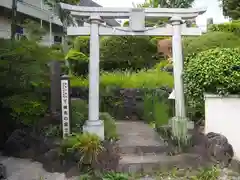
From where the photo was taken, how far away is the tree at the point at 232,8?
66.8ft

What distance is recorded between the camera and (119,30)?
7.06 m

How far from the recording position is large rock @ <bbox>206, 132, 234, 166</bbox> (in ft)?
20.5

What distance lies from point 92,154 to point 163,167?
4.72ft

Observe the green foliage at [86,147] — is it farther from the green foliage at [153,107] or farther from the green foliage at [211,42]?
the green foliage at [211,42]

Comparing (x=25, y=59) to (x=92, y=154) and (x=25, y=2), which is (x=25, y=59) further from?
(x=25, y=2)

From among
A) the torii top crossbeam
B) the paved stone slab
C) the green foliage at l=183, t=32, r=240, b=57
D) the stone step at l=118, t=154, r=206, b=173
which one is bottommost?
the stone step at l=118, t=154, r=206, b=173

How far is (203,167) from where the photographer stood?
610 cm

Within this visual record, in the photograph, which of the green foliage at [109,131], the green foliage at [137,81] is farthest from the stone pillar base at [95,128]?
the green foliage at [137,81]

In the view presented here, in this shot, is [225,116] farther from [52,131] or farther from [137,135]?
[52,131]

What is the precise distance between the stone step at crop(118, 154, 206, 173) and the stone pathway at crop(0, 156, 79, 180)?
1018 mm

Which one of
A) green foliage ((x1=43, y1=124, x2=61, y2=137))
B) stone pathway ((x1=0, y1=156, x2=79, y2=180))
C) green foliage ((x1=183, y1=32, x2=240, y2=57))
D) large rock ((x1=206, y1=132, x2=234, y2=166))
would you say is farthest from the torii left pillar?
green foliage ((x1=183, y1=32, x2=240, y2=57))

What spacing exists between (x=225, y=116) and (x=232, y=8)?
16.6m

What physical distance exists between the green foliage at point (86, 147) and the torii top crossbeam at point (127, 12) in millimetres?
2693

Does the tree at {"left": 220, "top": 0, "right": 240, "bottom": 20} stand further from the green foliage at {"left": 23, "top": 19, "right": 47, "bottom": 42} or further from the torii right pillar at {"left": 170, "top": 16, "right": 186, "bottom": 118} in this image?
the torii right pillar at {"left": 170, "top": 16, "right": 186, "bottom": 118}
